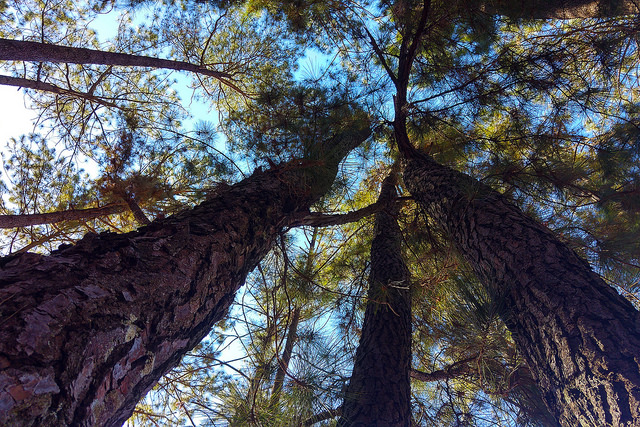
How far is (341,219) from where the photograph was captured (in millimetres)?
2518

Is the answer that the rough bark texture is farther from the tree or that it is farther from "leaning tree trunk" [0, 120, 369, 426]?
"leaning tree trunk" [0, 120, 369, 426]

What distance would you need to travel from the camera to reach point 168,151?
2879 mm

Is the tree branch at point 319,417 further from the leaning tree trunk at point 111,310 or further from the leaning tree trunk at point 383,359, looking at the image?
the leaning tree trunk at point 111,310

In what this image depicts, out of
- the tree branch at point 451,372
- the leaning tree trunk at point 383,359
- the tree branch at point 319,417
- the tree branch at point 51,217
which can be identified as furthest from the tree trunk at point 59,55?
the tree branch at point 451,372

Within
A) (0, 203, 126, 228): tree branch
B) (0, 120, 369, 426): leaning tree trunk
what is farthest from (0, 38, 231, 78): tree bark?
(0, 120, 369, 426): leaning tree trunk

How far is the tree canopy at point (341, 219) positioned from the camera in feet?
3.69

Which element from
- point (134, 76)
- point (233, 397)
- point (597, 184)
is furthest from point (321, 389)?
point (134, 76)

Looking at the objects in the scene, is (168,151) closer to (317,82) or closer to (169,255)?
(317,82)

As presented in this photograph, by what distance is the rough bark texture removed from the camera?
41.1 inches

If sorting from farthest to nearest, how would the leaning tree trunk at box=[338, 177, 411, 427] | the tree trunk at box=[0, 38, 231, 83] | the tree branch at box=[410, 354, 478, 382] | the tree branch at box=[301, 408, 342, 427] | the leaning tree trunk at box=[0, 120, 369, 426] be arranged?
1. the tree branch at box=[410, 354, 478, 382]
2. the tree trunk at box=[0, 38, 231, 83]
3. the leaning tree trunk at box=[338, 177, 411, 427]
4. the tree branch at box=[301, 408, 342, 427]
5. the leaning tree trunk at box=[0, 120, 369, 426]

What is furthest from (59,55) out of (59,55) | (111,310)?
(111,310)

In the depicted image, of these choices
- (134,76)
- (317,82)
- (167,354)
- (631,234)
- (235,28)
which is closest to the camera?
(167,354)

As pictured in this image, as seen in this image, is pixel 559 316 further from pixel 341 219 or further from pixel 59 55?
pixel 59 55

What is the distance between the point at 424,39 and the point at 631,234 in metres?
2.06
